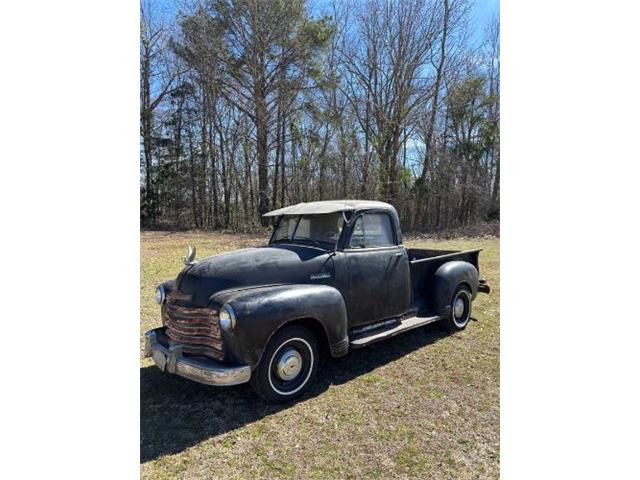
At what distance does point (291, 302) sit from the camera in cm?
260

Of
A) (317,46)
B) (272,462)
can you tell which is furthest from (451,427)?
(317,46)

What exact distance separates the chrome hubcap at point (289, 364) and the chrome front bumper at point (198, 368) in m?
0.29

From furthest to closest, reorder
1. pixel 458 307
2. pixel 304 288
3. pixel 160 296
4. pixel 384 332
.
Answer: pixel 458 307, pixel 384 332, pixel 160 296, pixel 304 288

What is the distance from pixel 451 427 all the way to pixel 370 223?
1756 mm

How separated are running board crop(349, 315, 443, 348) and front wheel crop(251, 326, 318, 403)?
45 cm

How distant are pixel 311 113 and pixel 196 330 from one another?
9606mm

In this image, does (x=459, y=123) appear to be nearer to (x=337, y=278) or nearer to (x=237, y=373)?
(x=337, y=278)

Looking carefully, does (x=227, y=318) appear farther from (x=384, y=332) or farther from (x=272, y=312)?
(x=384, y=332)

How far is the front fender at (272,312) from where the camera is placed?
2414mm

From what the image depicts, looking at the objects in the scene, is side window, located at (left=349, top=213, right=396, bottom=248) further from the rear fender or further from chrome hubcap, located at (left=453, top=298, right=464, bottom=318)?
chrome hubcap, located at (left=453, top=298, right=464, bottom=318)

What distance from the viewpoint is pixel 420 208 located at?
1026 centimetres

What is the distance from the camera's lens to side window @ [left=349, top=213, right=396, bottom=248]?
3371mm

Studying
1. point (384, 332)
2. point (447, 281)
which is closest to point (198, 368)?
point (384, 332)

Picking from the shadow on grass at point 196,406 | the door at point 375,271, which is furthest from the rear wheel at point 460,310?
the shadow on grass at point 196,406
